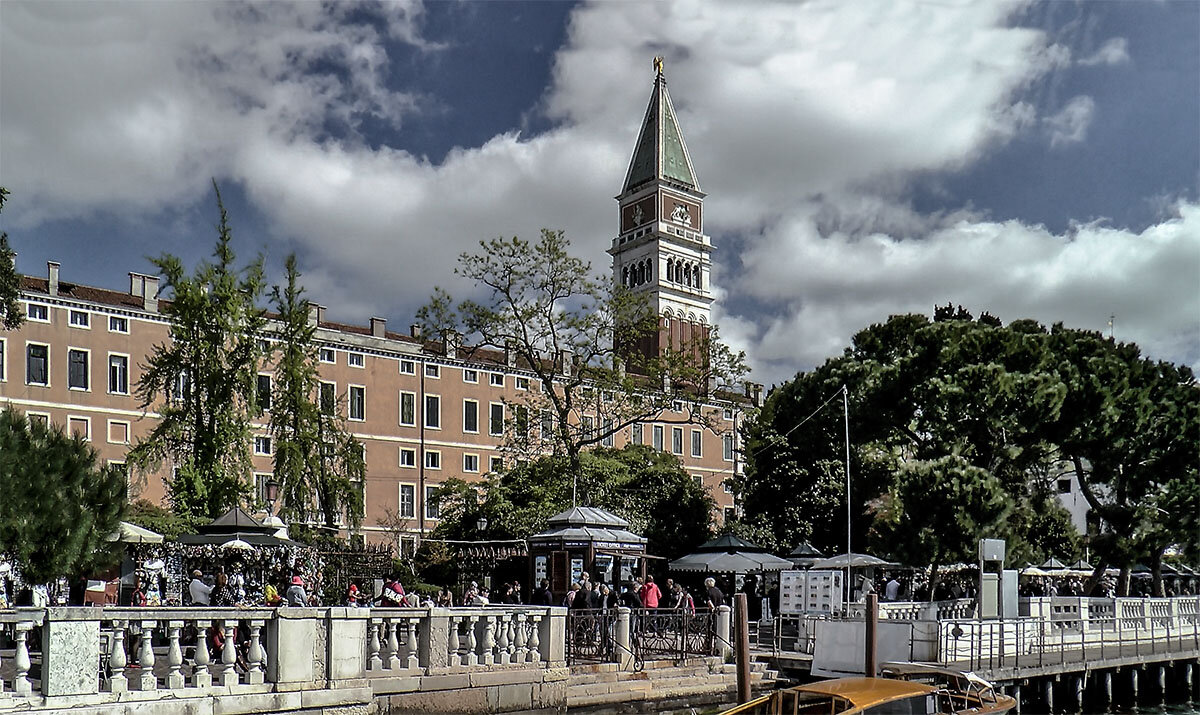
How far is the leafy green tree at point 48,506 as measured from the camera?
19438 millimetres

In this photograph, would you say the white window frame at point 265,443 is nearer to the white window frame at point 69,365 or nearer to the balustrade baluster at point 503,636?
the white window frame at point 69,365

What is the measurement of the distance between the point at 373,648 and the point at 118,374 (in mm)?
37830

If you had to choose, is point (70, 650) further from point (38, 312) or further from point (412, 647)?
point (38, 312)

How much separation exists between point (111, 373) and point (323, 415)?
13.2 metres

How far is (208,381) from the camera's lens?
3306 centimetres

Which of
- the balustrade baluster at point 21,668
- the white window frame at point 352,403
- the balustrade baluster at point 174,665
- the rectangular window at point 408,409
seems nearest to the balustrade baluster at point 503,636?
the balustrade baluster at point 174,665

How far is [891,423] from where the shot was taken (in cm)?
3447

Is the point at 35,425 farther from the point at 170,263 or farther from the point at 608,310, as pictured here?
the point at 608,310

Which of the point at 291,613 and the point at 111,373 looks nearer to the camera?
the point at 291,613

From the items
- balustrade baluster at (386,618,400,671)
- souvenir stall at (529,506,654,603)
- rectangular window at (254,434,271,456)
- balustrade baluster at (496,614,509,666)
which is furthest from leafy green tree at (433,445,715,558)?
balustrade baluster at (386,618,400,671)

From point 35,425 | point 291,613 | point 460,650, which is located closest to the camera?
point 291,613

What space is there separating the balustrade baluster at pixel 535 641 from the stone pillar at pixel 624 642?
2.00 metres

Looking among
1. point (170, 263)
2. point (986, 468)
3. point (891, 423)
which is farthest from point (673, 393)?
point (170, 263)

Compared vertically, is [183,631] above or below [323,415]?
below
